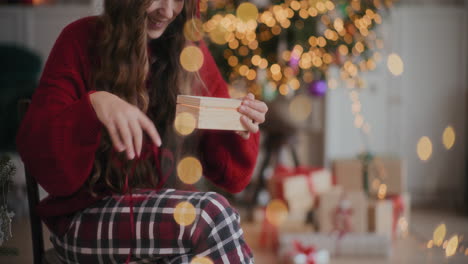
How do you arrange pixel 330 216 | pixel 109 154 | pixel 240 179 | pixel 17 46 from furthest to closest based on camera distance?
pixel 17 46, pixel 330 216, pixel 240 179, pixel 109 154

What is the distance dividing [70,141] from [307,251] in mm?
1145

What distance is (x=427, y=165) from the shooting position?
292cm

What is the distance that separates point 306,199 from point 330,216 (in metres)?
0.19

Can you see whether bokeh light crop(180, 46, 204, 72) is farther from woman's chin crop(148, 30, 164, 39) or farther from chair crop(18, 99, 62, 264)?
chair crop(18, 99, 62, 264)

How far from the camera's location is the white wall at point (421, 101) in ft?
9.47

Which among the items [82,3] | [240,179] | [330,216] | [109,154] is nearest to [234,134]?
[240,179]

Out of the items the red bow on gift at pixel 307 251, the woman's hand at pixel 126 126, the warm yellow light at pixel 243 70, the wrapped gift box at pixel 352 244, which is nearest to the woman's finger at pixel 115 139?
the woman's hand at pixel 126 126

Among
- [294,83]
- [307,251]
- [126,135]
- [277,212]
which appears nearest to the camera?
[126,135]

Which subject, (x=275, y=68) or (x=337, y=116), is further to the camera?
(x=337, y=116)

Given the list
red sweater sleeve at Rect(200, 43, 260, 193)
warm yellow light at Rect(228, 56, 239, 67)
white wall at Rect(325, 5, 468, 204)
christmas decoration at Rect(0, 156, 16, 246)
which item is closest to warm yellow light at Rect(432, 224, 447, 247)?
white wall at Rect(325, 5, 468, 204)

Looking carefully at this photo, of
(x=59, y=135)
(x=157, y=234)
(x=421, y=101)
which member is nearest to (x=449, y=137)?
(x=421, y=101)

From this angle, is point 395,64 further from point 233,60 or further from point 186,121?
point 186,121

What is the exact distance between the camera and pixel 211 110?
69cm

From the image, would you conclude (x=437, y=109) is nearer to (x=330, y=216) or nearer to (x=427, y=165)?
(x=427, y=165)
